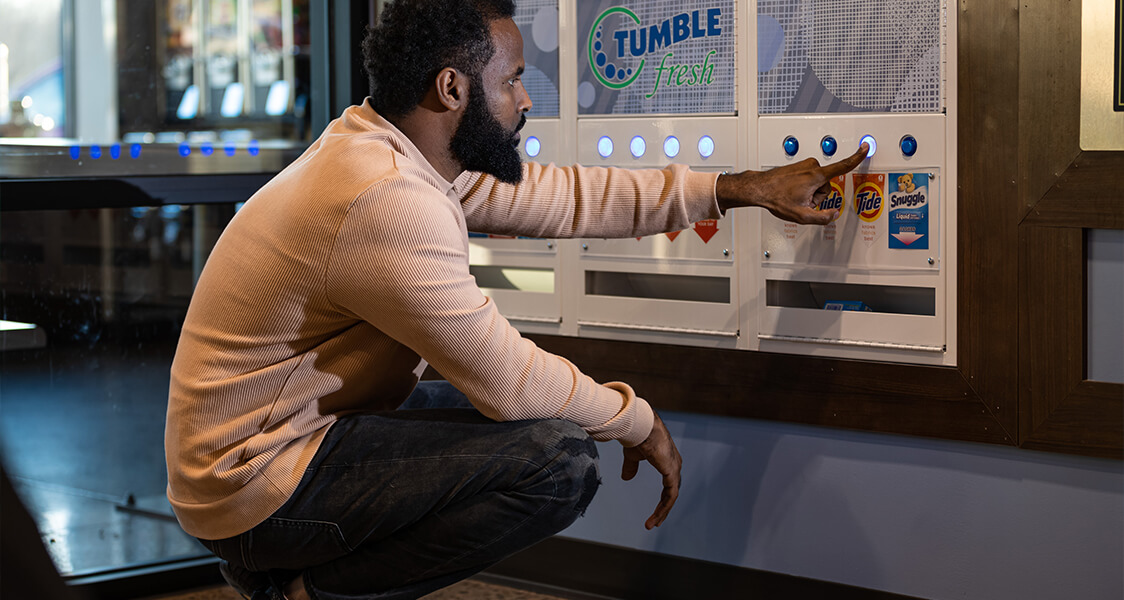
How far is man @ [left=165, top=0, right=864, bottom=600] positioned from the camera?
1.56 metres

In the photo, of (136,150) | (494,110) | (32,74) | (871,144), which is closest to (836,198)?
(871,144)

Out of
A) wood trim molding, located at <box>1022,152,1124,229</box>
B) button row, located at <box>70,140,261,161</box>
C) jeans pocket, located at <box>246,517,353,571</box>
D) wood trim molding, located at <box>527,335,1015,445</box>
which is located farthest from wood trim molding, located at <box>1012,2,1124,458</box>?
button row, located at <box>70,140,261,161</box>

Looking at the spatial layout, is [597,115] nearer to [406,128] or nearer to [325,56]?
[406,128]

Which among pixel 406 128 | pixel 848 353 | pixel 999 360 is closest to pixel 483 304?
pixel 406 128

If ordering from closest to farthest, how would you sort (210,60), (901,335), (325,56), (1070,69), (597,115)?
(1070,69)
(901,335)
(597,115)
(325,56)
(210,60)

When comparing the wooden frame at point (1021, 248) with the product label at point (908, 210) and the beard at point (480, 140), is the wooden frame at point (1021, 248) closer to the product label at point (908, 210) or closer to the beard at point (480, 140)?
the product label at point (908, 210)

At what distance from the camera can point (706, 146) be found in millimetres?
2230

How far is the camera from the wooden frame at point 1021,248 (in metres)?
1.88

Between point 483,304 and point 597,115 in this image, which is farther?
point 597,115

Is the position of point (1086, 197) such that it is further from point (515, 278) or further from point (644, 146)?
point (515, 278)

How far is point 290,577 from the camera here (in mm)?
1758

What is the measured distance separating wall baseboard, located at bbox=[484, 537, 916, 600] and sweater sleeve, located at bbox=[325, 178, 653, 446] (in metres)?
0.83

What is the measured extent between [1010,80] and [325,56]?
1712mm

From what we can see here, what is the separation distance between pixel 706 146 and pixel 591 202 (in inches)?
12.4
